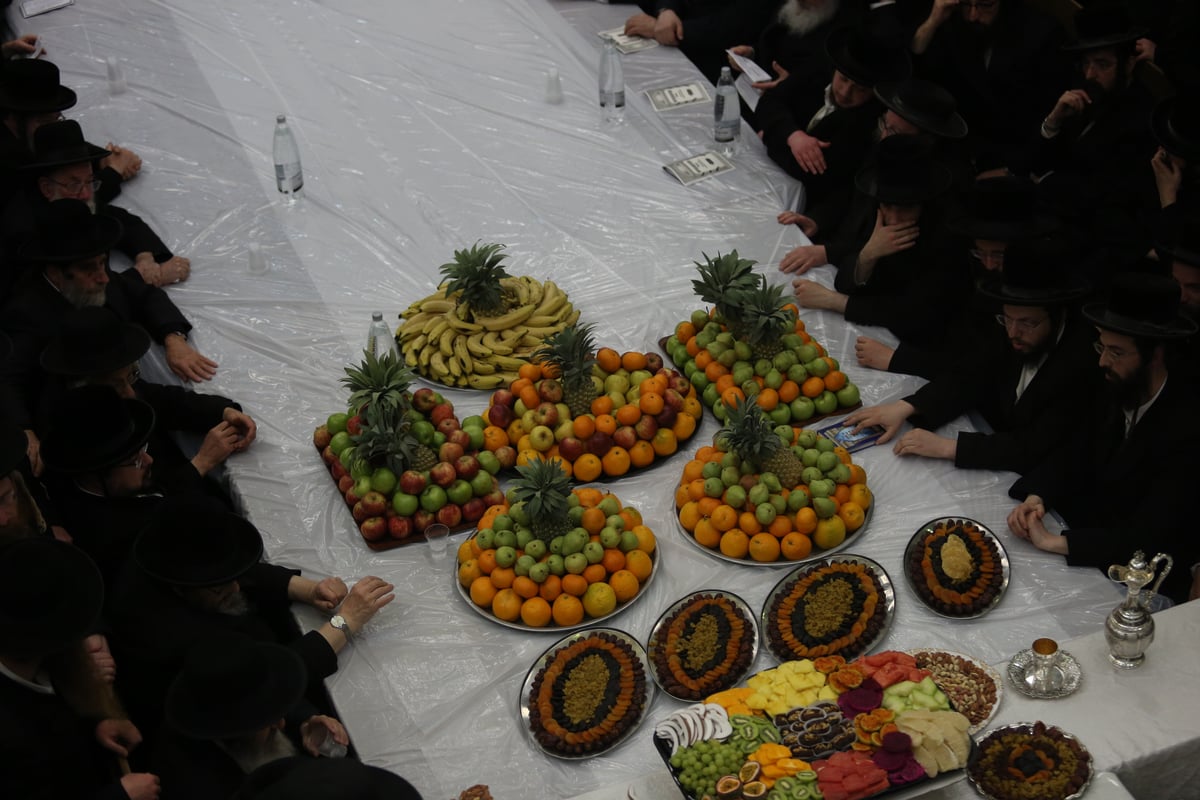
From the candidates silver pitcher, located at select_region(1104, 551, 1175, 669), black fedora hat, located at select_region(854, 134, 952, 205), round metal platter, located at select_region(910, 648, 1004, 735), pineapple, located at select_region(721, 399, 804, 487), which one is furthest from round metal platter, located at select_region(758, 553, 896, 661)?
black fedora hat, located at select_region(854, 134, 952, 205)

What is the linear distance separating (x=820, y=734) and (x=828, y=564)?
0.77m

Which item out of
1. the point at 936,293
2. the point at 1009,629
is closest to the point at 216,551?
the point at 1009,629

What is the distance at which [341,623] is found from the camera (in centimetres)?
362

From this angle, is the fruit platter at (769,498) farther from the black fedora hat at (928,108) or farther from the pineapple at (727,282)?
the black fedora hat at (928,108)

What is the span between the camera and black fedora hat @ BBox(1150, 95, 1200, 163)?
14.8 ft

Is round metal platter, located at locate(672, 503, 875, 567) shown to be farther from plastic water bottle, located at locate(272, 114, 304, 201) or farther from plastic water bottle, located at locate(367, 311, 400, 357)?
plastic water bottle, located at locate(272, 114, 304, 201)

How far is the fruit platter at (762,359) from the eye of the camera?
169 inches

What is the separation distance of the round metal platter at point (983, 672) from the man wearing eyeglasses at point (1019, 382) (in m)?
0.92

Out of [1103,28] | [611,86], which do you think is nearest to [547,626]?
[611,86]

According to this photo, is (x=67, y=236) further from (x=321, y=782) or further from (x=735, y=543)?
(x=321, y=782)

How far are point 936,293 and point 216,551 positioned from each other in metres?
2.96

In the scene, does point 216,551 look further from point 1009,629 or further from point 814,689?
point 1009,629

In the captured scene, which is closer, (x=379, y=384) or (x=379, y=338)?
(x=379, y=384)

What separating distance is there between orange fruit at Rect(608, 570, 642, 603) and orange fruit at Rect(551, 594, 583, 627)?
127mm
